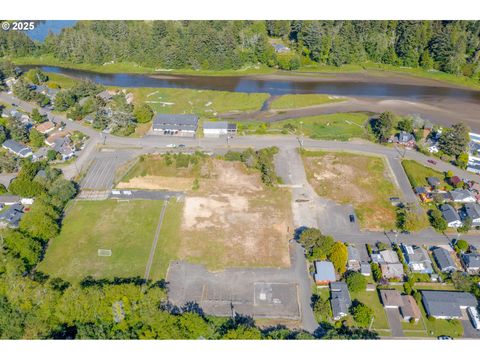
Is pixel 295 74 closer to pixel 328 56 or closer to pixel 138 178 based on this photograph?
pixel 328 56

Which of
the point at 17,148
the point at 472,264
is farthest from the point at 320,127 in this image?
the point at 17,148

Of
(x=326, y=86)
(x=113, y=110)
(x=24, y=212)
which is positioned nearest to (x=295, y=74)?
(x=326, y=86)

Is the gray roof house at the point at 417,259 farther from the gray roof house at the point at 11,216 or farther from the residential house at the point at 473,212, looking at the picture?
the gray roof house at the point at 11,216

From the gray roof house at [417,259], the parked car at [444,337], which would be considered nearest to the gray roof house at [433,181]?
the gray roof house at [417,259]

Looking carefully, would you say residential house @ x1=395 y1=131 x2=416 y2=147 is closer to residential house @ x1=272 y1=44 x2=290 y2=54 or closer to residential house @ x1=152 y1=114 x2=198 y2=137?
residential house @ x1=152 y1=114 x2=198 y2=137

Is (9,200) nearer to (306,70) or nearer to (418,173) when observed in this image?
(418,173)

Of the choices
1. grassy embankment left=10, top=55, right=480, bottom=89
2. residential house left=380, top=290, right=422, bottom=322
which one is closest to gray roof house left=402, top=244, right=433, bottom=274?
residential house left=380, top=290, right=422, bottom=322
